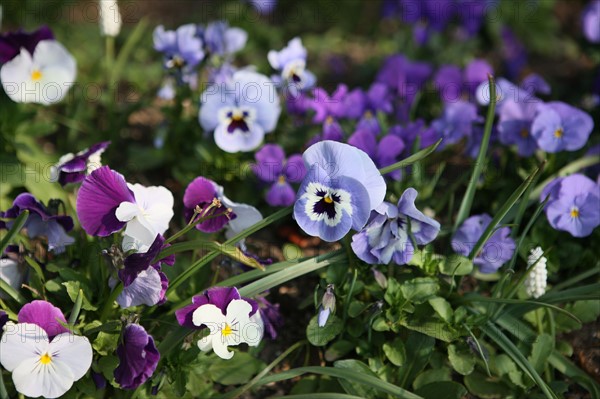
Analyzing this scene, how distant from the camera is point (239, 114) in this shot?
2.67 meters

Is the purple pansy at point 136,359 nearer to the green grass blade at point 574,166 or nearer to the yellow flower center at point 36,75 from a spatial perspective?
the yellow flower center at point 36,75

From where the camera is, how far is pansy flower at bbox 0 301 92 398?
74.9 inches

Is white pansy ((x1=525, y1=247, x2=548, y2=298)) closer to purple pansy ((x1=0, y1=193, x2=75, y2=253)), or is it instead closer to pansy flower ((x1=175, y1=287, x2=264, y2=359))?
pansy flower ((x1=175, y1=287, x2=264, y2=359))

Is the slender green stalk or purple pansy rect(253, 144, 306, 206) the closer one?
the slender green stalk

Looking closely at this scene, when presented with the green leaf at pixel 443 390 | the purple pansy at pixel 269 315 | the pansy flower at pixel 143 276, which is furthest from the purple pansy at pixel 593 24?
the pansy flower at pixel 143 276

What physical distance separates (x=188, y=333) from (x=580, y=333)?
51.7 inches

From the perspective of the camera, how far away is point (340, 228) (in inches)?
78.7

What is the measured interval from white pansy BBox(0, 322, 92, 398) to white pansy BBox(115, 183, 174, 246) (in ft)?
1.03

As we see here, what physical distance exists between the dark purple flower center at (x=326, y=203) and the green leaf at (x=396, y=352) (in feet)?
1.62

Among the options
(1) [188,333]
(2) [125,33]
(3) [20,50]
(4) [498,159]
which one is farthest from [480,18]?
(1) [188,333]

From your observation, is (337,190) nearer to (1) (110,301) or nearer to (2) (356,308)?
(2) (356,308)

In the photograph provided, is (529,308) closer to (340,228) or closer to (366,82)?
(340,228)

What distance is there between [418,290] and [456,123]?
91cm

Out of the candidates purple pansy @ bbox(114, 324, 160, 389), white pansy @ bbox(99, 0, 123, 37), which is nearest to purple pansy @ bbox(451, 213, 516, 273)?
purple pansy @ bbox(114, 324, 160, 389)
